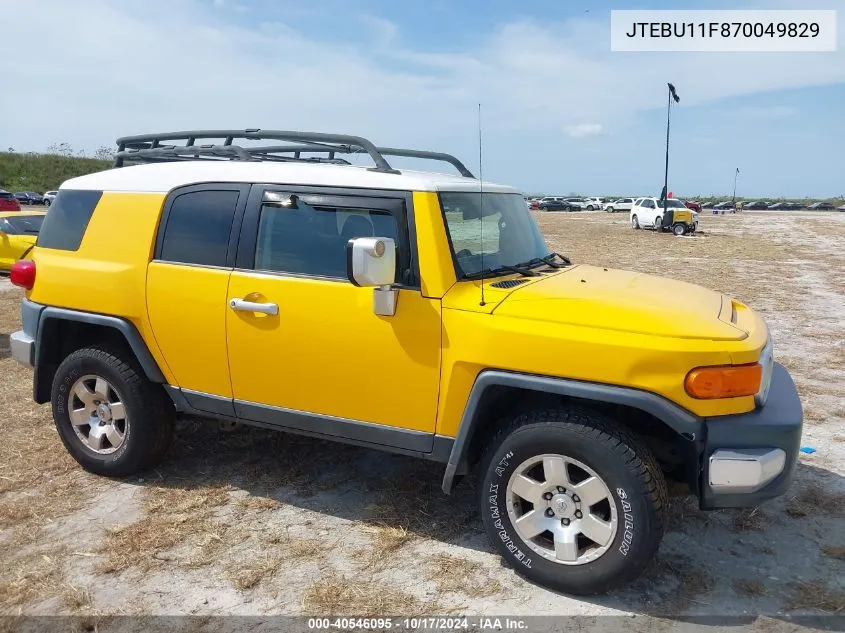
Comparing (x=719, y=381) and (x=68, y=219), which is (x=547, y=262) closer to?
(x=719, y=381)

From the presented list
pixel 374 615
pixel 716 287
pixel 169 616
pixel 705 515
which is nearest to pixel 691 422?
pixel 705 515

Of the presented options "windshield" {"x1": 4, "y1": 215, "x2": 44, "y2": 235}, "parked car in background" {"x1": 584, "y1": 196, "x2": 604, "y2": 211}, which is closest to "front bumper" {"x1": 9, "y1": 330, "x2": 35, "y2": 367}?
"windshield" {"x1": 4, "y1": 215, "x2": 44, "y2": 235}

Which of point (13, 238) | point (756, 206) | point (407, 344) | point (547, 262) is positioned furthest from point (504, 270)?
point (756, 206)

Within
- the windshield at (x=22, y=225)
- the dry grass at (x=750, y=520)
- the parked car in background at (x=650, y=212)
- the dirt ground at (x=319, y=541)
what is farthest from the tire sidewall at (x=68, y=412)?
the parked car in background at (x=650, y=212)

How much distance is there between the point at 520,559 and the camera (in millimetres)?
3260

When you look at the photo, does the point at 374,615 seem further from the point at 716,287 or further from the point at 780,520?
the point at 716,287

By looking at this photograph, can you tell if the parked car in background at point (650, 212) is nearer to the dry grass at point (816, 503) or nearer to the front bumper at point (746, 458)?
the dry grass at point (816, 503)

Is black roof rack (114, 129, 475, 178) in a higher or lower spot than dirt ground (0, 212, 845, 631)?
higher

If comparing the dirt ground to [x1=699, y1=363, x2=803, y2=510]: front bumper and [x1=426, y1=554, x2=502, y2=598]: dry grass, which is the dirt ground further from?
[x1=699, y1=363, x2=803, y2=510]: front bumper

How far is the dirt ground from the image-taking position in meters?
3.13

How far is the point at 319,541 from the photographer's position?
367cm

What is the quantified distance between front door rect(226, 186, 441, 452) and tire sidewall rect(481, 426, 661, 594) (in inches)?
18.0

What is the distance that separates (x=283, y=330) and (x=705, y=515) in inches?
107

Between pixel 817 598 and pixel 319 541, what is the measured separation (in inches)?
98.3
